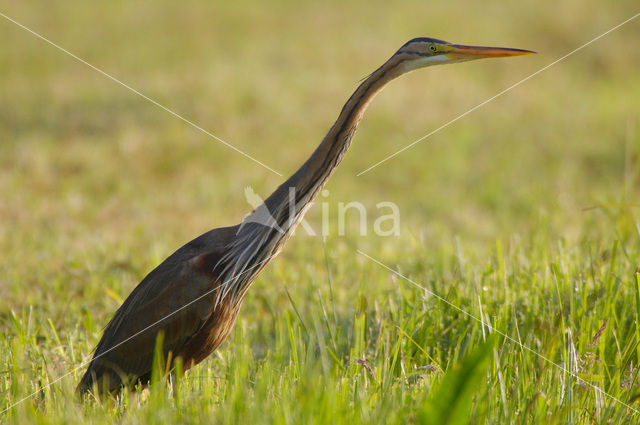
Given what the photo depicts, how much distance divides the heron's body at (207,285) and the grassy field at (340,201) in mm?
185

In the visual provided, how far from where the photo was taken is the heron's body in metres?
3.16

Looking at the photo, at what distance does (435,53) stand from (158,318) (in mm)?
1787

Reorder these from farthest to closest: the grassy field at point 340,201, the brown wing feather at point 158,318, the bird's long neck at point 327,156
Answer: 1. the brown wing feather at point 158,318
2. the bird's long neck at point 327,156
3. the grassy field at point 340,201

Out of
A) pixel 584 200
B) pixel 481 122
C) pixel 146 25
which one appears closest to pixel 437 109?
pixel 481 122

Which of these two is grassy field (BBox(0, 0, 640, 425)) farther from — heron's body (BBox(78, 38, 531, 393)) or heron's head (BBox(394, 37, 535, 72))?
heron's head (BBox(394, 37, 535, 72))

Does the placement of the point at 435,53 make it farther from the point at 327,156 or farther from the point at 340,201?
the point at 340,201

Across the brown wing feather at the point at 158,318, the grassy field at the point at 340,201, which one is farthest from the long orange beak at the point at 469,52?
the brown wing feather at the point at 158,318

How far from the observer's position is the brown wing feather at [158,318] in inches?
126

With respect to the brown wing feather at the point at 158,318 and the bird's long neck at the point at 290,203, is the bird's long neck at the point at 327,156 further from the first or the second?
the brown wing feather at the point at 158,318

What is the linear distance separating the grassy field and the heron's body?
0.19 m

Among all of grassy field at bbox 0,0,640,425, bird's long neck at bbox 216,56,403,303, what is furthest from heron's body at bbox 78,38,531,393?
grassy field at bbox 0,0,640,425

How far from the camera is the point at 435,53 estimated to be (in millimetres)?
3262

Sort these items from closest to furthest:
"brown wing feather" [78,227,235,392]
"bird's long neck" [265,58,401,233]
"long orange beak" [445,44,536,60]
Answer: "bird's long neck" [265,58,401,233] → "brown wing feather" [78,227,235,392] → "long orange beak" [445,44,536,60]

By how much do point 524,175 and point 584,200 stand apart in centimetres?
113
